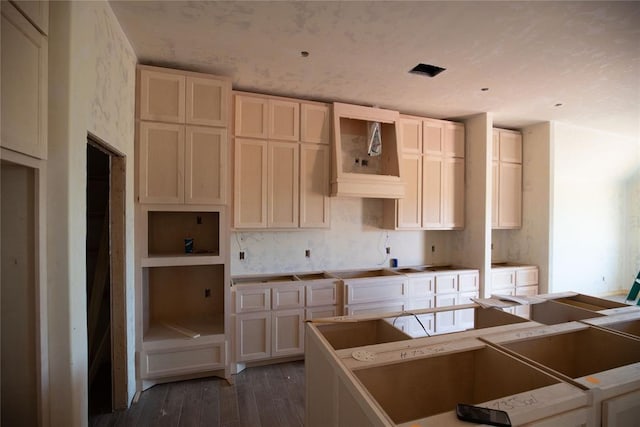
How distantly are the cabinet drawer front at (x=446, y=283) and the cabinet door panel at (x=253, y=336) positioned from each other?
215 centimetres

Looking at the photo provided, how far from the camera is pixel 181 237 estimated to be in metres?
2.97

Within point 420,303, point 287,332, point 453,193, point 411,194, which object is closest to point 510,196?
point 453,193

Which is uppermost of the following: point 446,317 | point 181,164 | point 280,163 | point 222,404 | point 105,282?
point 280,163

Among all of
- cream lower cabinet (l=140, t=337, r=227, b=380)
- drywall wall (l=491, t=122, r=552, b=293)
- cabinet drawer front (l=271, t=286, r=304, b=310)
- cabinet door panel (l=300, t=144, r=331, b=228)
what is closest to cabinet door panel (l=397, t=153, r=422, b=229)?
cabinet door panel (l=300, t=144, r=331, b=228)

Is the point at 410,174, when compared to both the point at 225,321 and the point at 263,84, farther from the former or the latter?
the point at 225,321

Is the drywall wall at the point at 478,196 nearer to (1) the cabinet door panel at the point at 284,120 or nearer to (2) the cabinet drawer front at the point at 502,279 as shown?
(2) the cabinet drawer front at the point at 502,279

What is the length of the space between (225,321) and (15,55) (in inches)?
88.3

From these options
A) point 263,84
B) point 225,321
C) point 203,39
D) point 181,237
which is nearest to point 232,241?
point 181,237

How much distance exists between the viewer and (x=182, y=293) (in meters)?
2.96

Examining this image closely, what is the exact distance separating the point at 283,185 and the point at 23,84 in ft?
6.92

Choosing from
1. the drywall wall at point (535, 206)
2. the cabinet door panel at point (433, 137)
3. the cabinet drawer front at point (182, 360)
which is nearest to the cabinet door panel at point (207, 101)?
the cabinet drawer front at point (182, 360)

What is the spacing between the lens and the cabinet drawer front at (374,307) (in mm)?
3153

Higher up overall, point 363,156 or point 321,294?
point 363,156

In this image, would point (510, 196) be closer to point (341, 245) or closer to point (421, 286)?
point (421, 286)
